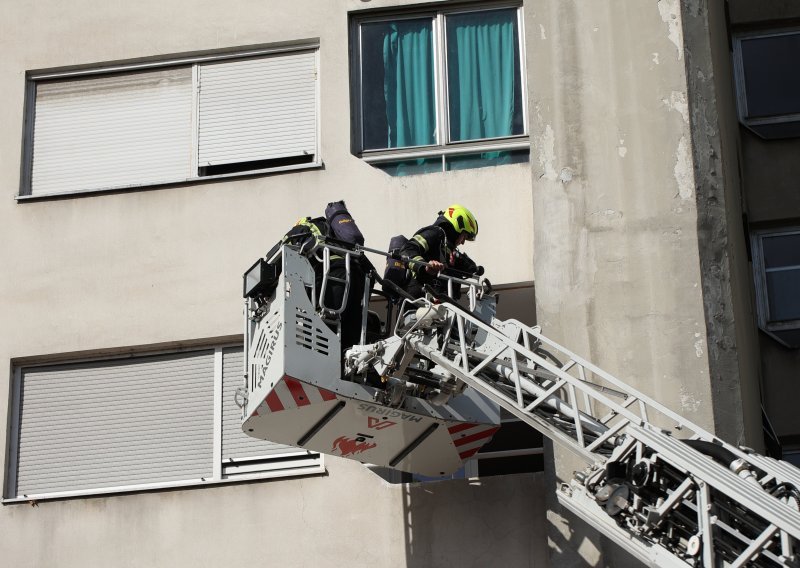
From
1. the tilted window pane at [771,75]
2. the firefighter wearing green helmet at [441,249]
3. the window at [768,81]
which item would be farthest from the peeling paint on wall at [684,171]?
the tilted window pane at [771,75]

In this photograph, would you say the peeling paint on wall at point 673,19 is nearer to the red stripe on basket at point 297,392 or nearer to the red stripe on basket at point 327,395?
the red stripe on basket at point 327,395

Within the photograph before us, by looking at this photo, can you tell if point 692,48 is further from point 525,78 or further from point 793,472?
point 793,472

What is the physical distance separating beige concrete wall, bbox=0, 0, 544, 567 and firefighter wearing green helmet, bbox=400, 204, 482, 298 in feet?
3.42

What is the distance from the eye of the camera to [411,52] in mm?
16531

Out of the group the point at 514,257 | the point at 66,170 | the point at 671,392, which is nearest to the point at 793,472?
the point at 671,392

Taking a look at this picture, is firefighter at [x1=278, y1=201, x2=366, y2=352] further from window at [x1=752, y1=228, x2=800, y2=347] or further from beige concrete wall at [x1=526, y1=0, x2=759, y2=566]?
window at [x1=752, y1=228, x2=800, y2=347]

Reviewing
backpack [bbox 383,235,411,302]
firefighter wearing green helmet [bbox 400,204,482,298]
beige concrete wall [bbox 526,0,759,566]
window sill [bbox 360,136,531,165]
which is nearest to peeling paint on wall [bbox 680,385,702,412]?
beige concrete wall [bbox 526,0,759,566]

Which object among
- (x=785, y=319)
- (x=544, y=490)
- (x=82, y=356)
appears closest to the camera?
(x=544, y=490)

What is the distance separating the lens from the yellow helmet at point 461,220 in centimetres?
1411

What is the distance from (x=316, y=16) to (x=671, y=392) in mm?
5714

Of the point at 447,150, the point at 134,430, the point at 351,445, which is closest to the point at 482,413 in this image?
the point at 351,445

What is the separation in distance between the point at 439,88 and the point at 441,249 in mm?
3029

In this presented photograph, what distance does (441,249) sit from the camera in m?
13.9

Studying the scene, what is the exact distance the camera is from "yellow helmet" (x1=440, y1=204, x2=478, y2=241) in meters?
14.1
